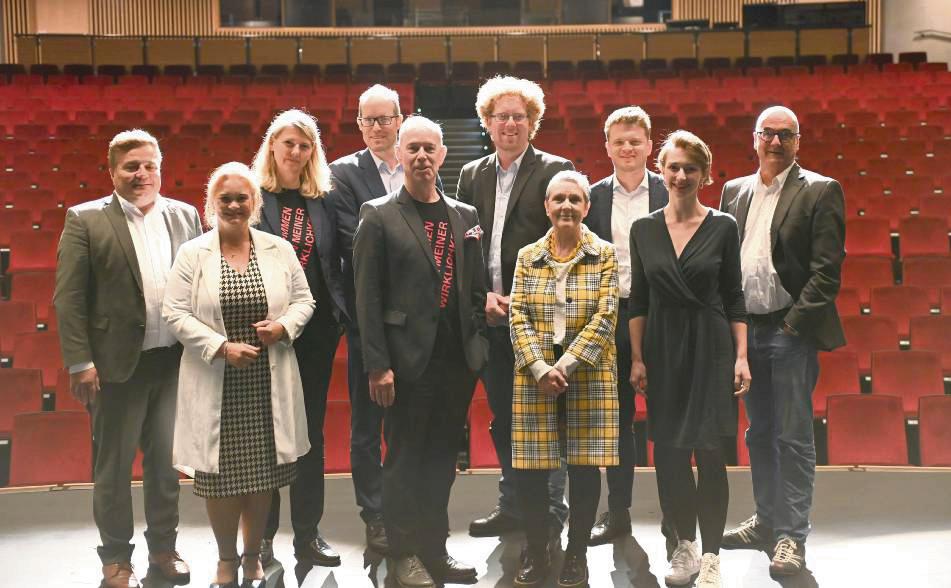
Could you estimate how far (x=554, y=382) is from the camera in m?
2.49

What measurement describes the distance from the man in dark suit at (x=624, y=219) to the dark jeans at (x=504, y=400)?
14cm

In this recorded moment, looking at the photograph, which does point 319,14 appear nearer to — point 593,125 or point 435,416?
point 593,125

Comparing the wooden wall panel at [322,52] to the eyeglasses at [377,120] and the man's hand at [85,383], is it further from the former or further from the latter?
the man's hand at [85,383]

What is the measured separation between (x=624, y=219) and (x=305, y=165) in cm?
94

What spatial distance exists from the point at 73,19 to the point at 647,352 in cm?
1206

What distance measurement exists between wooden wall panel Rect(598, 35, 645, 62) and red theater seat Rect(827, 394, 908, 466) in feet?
26.9

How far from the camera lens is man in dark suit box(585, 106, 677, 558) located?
2.83 m

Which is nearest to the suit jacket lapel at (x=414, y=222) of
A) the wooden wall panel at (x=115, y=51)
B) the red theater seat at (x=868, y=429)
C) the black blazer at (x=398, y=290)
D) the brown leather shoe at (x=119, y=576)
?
the black blazer at (x=398, y=290)

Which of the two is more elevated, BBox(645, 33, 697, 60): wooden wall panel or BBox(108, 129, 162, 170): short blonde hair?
BBox(645, 33, 697, 60): wooden wall panel

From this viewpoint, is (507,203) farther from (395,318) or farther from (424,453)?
(424,453)

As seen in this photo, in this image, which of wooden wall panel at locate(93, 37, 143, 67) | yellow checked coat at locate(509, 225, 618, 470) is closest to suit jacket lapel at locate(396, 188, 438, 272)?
yellow checked coat at locate(509, 225, 618, 470)

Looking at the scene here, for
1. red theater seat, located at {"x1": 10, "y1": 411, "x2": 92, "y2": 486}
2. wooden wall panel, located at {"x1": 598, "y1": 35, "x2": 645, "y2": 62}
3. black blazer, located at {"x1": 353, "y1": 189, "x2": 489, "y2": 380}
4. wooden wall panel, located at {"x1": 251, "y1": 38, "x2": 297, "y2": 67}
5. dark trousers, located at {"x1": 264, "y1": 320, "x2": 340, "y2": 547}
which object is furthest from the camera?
wooden wall panel, located at {"x1": 251, "y1": 38, "x2": 297, "y2": 67}

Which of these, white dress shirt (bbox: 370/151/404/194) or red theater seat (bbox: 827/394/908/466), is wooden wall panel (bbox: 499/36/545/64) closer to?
red theater seat (bbox: 827/394/908/466)

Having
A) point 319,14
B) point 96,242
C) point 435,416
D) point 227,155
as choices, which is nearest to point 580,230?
point 435,416
